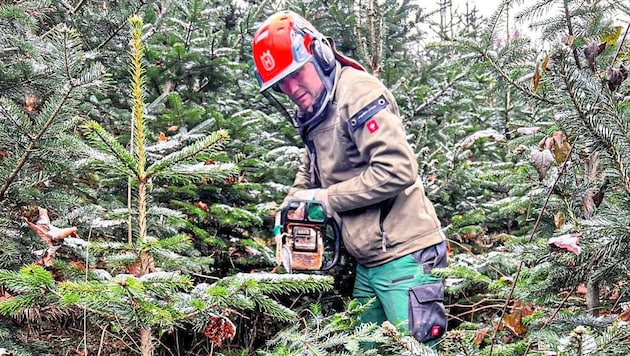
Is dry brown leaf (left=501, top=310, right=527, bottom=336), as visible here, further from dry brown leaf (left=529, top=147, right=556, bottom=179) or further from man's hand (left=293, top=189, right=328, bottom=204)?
man's hand (left=293, top=189, right=328, bottom=204)

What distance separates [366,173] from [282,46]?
85 cm

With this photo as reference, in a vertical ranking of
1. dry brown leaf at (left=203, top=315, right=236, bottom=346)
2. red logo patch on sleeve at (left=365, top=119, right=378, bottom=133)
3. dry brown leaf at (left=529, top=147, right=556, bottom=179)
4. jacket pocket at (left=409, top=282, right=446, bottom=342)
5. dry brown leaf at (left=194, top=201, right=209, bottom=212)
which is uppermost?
red logo patch on sleeve at (left=365, top=119, right=378, bottom=133)

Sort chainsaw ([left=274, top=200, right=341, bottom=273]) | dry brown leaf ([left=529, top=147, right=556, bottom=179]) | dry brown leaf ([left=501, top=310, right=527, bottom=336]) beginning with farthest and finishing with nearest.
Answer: chainsaw ([left=274, top=200, right=341, bottom=273]) < dry brown leaf ([left=501, top=310, right=527, bottom=336]) < dry brown leaf ([left=529, top=147, right=556, bottom=179])

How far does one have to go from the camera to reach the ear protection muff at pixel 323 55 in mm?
2863

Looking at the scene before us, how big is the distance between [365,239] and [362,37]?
3310mm

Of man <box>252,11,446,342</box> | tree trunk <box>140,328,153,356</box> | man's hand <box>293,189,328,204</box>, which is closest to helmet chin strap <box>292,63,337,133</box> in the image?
man <box>252,11,446,342</box>

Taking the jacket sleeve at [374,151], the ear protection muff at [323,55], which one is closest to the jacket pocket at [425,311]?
the jacket sleeve at [374,151]

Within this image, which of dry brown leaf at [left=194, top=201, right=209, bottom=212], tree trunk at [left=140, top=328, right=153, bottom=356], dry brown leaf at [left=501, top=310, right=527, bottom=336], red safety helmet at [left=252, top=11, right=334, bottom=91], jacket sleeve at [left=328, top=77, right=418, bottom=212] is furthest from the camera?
dry brown leaf at [left=194, top=201, right=209, bottom=212]

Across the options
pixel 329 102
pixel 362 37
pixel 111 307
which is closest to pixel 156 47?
pixel 329 102

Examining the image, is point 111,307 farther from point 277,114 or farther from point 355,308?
point 277,114

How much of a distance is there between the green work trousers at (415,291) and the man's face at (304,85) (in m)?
1.02

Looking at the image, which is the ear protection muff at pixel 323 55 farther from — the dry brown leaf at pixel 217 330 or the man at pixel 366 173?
the dry brown leaf at pixel 217 330

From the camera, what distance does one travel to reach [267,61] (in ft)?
9.46

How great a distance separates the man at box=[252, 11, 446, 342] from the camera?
2.62 meters
